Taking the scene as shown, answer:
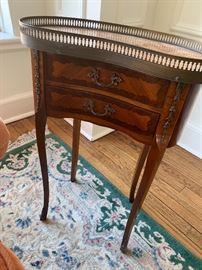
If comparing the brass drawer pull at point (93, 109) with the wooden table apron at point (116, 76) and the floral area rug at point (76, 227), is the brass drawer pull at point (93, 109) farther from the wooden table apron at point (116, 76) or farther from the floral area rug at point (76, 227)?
the floral area rug at point (76, 227)

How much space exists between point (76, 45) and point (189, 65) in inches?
11.8

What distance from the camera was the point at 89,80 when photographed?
2.31 ft

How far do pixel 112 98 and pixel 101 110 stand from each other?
66 mm

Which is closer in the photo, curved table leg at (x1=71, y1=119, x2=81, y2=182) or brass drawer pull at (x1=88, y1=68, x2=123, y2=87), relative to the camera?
brass drawer pull at (x1=88, y1=68, x2=123, y2=87)

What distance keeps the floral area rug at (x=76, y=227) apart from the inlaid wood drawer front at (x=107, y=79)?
0.74 metres

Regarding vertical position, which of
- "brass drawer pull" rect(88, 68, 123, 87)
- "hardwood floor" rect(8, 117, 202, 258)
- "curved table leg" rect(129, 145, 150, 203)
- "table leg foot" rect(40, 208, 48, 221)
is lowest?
"hardwood floor" rect(8, 117, 202, 258)

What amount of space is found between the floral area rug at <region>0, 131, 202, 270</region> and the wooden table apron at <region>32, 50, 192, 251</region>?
39 centimetres

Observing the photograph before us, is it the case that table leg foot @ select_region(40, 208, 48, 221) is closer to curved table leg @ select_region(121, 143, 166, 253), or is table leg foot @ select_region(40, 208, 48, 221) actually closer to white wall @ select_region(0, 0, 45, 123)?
curved table leg @ select_region(121, 143, 166, 253)

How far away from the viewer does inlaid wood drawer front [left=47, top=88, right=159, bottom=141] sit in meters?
0.70

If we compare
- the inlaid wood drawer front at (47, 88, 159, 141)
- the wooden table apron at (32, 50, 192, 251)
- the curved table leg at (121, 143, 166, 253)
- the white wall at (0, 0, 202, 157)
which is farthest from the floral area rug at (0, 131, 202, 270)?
the inlaid wood drawer front at (47, 88, 159, 141)

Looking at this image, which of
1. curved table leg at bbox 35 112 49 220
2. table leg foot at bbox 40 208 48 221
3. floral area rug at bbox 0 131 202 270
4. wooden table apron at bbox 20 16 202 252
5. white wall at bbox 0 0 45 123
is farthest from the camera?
white wall at bbox 0 0 45 123

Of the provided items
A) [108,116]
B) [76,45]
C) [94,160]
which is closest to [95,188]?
[94,160]

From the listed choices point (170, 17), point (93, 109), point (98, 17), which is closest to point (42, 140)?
point (93, 109)

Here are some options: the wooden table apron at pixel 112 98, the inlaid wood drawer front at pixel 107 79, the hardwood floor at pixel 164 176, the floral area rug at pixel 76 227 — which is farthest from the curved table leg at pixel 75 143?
the inlaid wood drawer front at pixel 107 79
